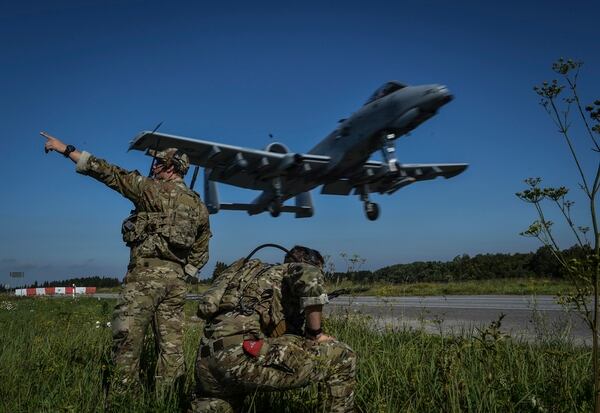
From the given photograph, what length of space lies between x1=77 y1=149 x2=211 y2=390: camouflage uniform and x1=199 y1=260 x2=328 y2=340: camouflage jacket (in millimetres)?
1299

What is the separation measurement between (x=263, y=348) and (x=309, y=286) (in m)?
0.51

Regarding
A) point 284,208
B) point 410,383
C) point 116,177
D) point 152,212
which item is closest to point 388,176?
point 284,208

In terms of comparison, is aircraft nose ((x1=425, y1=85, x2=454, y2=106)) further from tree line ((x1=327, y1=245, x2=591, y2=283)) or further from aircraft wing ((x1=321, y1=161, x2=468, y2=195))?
tree line ((x1=327, y1=245, x2=591, y2=283))

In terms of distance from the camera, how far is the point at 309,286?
3.26 m

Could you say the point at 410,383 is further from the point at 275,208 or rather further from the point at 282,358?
the point at 275,208

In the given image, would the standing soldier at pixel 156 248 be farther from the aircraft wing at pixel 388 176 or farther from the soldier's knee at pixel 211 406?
the aircraft wing at pixel 388 176

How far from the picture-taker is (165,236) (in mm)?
4711

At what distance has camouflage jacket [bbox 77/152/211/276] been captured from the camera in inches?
184

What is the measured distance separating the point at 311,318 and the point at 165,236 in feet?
6.46

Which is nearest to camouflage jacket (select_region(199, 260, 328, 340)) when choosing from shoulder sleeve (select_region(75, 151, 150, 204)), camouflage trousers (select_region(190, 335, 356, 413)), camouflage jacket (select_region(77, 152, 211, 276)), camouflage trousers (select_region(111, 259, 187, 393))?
camouflage trousers (select_region(190, 335, 356, 413))

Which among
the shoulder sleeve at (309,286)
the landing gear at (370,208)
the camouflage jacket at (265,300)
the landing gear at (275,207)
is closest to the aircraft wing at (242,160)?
the landing gear at (275,207)

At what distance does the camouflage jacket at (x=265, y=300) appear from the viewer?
3.29 meters

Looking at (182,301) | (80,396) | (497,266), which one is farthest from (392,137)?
(497,266)

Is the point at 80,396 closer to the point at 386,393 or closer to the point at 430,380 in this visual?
the point at 386,393
